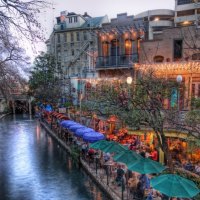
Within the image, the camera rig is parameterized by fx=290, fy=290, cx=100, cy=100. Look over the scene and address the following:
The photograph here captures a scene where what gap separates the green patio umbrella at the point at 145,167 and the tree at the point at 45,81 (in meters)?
39.6

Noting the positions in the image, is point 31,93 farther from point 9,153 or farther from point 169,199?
point 169,199

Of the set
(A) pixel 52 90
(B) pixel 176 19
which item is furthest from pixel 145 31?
(A) pixel 52 90

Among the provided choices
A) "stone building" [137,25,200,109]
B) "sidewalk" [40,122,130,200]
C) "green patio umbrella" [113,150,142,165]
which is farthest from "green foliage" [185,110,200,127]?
"stone building" [137,25,200,109]

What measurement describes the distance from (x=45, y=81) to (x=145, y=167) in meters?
45.6

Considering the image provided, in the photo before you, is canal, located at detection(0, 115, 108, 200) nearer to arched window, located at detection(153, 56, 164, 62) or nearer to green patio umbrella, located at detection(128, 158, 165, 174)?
green patio umbrella, located at detection(128, 158, 165, 174)

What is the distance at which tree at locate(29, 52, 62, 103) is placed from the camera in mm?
53531

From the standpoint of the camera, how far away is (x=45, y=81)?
5725 cm

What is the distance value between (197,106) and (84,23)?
6098cm

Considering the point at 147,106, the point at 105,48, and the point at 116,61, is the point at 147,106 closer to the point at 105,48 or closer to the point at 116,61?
the point at 116,61

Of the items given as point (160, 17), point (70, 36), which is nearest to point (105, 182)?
point (160, 17)

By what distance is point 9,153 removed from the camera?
1164 inches

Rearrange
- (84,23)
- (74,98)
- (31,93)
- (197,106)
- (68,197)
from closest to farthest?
(197,106), (68,197), (74,98), (31,93), (84,23)

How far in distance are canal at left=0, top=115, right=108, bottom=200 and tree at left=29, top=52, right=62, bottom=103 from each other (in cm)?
2108

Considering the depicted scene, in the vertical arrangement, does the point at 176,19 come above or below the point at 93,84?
above
